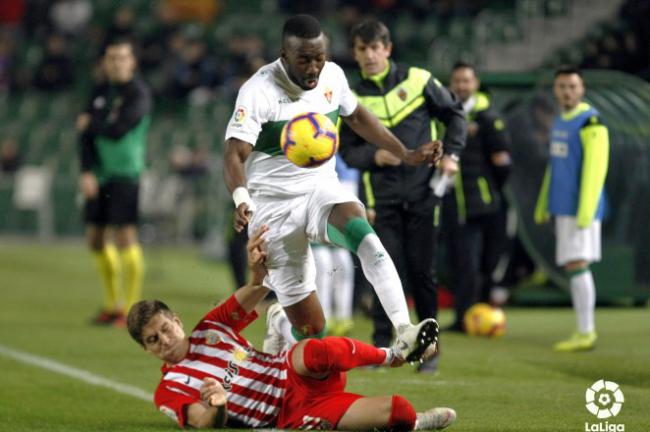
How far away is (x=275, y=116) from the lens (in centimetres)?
724

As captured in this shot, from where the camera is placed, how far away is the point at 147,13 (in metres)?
28.8

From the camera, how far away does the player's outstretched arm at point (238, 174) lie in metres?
6.78

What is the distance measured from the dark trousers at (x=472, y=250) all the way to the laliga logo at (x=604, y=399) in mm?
3629

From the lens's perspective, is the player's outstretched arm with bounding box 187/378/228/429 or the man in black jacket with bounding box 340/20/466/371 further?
the man in black jacket with bounding box 340/20/466/371

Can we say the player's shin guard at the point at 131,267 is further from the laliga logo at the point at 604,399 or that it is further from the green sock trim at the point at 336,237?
the green sock trim at the point at 336,237

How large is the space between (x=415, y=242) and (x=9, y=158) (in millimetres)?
18647

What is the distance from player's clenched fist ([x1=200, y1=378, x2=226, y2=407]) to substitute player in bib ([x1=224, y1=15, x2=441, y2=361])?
0.85 meters

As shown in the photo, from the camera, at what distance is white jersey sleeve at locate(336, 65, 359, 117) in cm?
757

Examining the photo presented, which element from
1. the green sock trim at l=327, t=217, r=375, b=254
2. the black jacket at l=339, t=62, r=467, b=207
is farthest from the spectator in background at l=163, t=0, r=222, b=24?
the green sock trim at l=327, t=217, r=375, b=254

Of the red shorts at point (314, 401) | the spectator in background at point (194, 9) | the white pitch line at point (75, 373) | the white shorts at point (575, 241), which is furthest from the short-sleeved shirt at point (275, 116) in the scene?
the spectator in background at point (194, 9)

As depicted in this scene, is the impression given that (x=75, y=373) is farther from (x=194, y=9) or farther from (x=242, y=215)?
(x=194, y=9)

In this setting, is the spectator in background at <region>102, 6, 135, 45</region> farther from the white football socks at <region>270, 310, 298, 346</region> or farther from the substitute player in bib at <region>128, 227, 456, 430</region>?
the substitute player in bib at <region>128, 227, 456, 430</region>

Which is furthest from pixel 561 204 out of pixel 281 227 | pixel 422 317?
pixel 281 227

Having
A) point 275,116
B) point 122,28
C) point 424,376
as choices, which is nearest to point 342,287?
point 424,376
